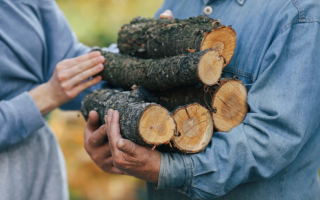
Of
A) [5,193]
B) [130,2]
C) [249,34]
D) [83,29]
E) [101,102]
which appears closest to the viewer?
[249,34]

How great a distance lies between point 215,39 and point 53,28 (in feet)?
3.52

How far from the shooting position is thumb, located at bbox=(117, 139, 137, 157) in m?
1.00

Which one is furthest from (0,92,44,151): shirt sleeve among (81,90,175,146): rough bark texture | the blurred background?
the blurred background

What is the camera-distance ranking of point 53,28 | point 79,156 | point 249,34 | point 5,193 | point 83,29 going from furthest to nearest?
point 83,29, point 79,156, point 53,28, point 5,193, point 249,34

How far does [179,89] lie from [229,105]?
222 mm

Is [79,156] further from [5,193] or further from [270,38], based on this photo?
[270,38]

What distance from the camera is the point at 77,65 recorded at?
155 centimetres

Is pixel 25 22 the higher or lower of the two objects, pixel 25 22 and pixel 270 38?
the lower

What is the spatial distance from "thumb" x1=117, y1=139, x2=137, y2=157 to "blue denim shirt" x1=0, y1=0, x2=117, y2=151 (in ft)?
2.38

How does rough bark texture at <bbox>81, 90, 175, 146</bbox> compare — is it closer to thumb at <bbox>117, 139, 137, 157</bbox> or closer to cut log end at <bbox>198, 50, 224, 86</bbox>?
thumb at <bbox>117, 139, 137, 157</bbox>

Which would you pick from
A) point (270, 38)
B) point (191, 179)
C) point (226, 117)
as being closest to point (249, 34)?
point (270, 38)

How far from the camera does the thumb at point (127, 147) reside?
3.29ft

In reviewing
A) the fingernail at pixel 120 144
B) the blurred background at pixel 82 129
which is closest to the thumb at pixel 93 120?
the fingernail at pixel 120 144

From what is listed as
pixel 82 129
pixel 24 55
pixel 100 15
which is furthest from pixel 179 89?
pixel 100 15
